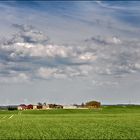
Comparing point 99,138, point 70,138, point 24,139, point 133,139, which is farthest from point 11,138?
point 133,139

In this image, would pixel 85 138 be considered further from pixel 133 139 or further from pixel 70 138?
pixel 133 139

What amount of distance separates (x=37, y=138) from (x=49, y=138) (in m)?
1.22

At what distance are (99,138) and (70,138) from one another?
2834mm

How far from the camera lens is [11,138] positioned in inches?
1762

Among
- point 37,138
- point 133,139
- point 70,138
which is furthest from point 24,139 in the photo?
point 133,139

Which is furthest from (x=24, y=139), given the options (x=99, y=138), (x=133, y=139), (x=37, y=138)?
(x=133, y=139)

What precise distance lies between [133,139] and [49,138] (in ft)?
27.0

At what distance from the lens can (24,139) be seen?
43.7 meters

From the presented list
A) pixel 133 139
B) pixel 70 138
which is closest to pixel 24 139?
pixel 70 138

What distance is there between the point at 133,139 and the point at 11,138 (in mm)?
12026

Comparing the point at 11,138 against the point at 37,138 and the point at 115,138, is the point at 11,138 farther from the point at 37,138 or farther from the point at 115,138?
the point at 115,138

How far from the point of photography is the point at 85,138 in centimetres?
4400

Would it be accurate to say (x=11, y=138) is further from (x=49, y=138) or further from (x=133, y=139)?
(x=133, y=139)

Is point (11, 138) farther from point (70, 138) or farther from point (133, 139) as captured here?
point (133, 139)
